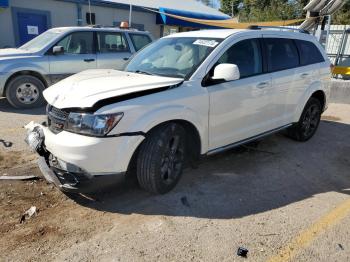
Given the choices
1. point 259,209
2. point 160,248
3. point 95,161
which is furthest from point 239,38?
point 160,248

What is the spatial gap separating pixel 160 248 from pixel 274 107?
280 centimetres

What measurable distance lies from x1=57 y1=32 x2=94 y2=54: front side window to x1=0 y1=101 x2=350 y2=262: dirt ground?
158 inches

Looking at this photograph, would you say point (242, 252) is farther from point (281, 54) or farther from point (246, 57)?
point (281, 54)

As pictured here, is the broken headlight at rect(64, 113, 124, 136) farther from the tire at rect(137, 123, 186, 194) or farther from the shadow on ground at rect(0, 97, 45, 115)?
the shadow on ground at rect(0, 97, 45, 115)

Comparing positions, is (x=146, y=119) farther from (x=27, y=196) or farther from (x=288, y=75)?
(x=288, y=75)

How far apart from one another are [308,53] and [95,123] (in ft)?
12.7

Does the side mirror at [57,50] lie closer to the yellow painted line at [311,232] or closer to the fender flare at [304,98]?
the fender flare at [304,98]

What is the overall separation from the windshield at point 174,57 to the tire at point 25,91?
4073 mm

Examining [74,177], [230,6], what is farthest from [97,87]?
[230,6]

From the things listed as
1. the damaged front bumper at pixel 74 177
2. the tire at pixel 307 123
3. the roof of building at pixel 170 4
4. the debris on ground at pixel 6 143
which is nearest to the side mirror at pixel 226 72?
the damaged front bumper at pixel 74 177

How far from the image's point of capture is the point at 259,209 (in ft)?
12.3

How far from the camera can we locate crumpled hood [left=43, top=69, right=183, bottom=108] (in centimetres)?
337

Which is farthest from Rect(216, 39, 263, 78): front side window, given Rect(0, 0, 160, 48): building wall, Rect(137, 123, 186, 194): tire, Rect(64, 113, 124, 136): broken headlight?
Rect(0, 0, 160, 48): building wall

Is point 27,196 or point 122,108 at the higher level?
point 122,108
